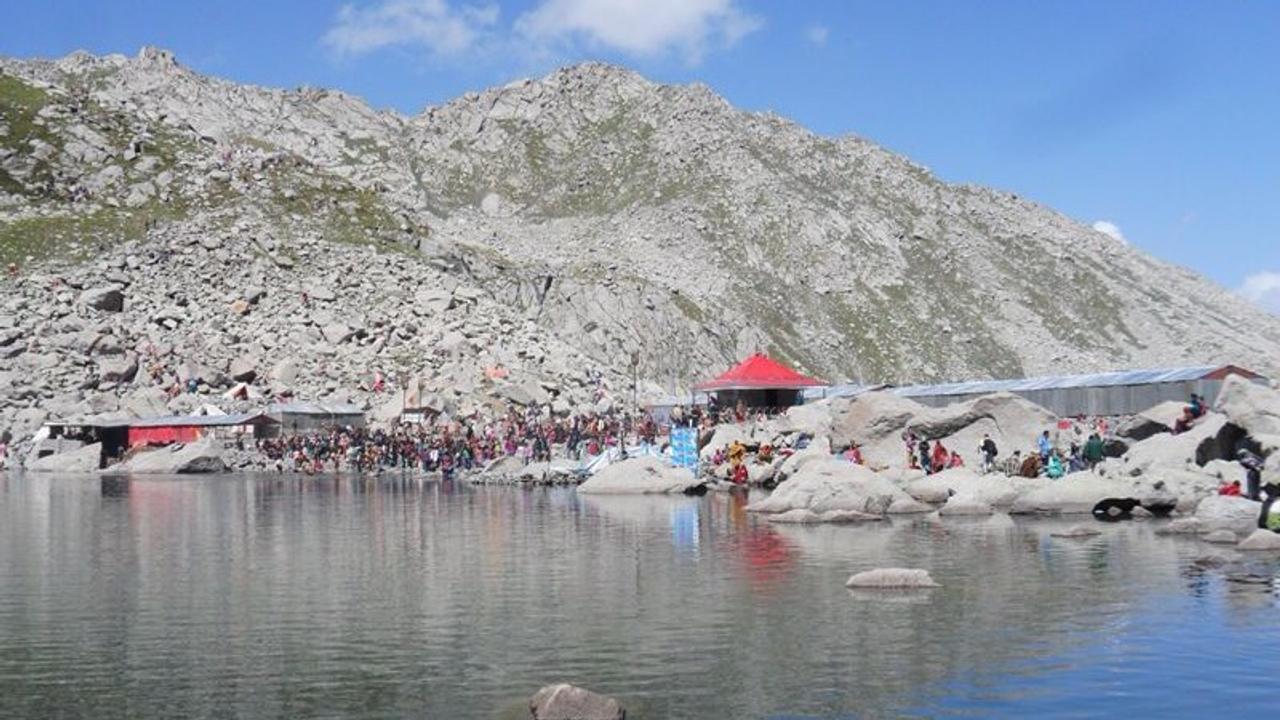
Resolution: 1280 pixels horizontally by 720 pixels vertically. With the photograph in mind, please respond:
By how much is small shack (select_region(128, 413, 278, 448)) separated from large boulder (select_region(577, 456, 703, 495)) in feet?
138

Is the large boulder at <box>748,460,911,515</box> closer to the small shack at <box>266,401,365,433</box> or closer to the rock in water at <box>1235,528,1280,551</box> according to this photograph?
the rock in water at <box>1235,528,1280,551</box>

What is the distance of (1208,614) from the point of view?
27594 millimetres

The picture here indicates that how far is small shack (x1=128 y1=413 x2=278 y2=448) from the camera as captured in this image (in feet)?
331

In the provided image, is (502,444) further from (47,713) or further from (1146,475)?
(47,713)

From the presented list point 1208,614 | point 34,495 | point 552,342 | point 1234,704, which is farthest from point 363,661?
point 552,342

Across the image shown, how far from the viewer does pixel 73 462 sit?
96.8 meters

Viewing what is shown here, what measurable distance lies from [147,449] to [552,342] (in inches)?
1608

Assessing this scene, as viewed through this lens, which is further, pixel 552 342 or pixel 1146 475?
pixel 552 342

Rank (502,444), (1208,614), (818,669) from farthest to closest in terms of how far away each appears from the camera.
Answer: (502,444) < (1208,614) < (818,669)

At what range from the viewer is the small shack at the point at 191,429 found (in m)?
101

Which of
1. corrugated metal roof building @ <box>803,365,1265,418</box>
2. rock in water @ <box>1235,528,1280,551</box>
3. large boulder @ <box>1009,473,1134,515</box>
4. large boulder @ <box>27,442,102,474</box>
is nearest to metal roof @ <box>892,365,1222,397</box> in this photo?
corrugated metal roof building @ <box>803,365,1265,418</box>

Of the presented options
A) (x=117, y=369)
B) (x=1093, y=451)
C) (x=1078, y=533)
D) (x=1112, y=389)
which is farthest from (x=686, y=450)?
(x=117, y=369)

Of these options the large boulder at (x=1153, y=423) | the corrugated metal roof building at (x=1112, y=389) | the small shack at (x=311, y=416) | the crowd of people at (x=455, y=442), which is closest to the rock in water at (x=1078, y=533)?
the large boulder at (x=1153, y=423)

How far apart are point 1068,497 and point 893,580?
71.0 feet
